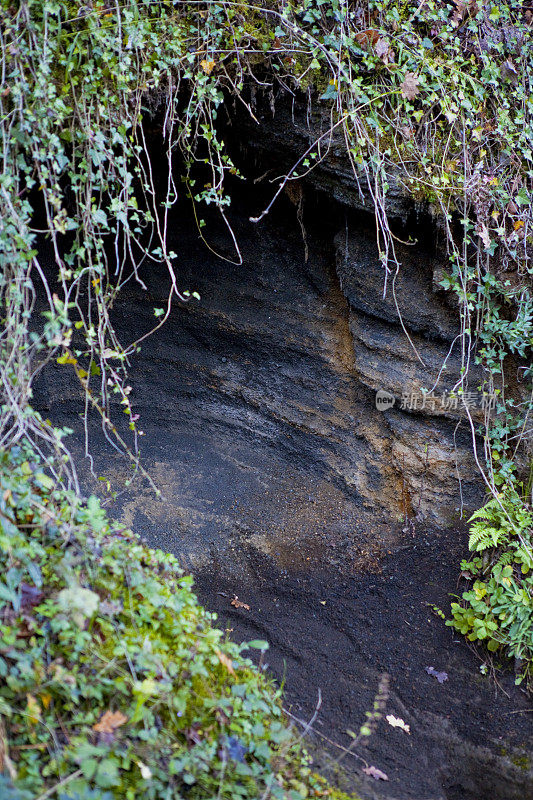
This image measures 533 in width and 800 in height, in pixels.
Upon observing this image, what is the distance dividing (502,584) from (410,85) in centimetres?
300

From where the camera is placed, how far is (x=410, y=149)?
3.36 metres

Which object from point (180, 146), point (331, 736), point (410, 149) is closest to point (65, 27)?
point (180, 146)

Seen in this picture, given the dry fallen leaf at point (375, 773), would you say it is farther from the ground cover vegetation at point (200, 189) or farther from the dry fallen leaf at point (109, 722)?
the dry fallen leaf at point (109, 722)

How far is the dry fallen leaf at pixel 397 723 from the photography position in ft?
9.48

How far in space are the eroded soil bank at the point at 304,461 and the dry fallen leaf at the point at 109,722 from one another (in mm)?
1435

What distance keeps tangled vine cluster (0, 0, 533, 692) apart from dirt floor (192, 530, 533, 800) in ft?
2.12

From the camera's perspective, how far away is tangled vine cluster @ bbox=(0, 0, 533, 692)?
2564mm

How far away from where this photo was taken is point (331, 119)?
3.21m

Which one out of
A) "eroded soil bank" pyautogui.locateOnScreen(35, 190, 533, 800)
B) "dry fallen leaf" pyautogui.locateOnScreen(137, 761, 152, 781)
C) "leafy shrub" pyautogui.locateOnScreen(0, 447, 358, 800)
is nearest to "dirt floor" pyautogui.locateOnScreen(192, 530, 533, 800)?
"eroded soil bank" pyautogui.locateOnScreen(35, 190, 533, 800)

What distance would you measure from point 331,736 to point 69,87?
131 inches

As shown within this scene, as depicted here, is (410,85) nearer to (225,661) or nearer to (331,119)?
(331,119)

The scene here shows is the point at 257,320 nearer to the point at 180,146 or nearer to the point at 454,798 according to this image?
the point at 180,146

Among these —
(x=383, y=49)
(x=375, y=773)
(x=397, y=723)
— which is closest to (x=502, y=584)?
(x=397, y=723)

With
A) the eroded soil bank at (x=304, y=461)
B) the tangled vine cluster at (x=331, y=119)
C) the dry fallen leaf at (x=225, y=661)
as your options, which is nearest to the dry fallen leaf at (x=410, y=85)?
the tangled vine cluster at (x=331, y=119)
